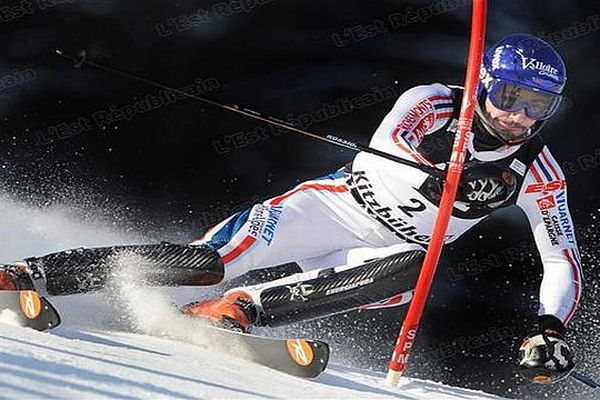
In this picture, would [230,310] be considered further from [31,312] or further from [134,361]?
[134,361]

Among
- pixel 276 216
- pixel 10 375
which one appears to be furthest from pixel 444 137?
pixel 10 375

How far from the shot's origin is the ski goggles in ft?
16.4

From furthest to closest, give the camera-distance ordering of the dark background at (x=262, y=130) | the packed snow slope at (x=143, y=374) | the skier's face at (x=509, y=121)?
1. the dark background at (x=262, y=130)
2. the skier's face at (x=509, y=121)
3. the packed snow slope at (x=143, y=374)

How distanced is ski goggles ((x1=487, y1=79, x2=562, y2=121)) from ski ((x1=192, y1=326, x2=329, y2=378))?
1555mm

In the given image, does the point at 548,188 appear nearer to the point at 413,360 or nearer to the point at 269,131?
the point at 413,360

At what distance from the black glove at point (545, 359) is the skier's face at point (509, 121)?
3.45ft

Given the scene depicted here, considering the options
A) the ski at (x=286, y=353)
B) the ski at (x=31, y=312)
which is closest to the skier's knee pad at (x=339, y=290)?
the ski at (x=286, y=353)

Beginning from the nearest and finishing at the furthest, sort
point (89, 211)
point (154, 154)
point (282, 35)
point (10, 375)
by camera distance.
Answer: point (10, 375), point (89, 211), point (154, 154), point (282, 35)

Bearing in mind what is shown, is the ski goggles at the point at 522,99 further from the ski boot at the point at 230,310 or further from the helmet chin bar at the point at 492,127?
the ski boot at the point at 230,310

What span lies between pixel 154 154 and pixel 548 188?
11.0 ft

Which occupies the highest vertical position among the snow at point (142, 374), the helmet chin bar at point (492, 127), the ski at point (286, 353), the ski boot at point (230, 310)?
the helmet chin bar at point (492, 127)

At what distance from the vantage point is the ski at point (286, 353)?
4.22 metres

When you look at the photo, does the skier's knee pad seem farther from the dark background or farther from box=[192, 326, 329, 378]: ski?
the dark background

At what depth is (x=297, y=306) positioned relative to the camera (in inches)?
203
